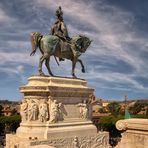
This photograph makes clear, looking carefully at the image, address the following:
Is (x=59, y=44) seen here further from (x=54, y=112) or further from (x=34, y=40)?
(x=54, y=112)

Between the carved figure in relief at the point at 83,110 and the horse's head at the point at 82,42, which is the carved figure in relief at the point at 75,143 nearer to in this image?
the carved figure in relief at the point at 83,110

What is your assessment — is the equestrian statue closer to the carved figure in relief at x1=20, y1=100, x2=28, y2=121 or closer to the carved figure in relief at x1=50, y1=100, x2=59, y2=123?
the carved figure in relief at x1=20, y1=100, x2=28, y2=121

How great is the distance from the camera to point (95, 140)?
20.6 metres

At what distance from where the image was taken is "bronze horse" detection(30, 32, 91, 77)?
19.6 m

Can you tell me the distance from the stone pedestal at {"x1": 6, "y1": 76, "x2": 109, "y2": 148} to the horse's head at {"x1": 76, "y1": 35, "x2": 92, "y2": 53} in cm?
248

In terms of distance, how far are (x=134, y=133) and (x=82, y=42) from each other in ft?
51.5

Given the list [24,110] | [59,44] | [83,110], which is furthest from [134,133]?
[59,44]

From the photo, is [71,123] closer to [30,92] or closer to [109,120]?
[30,92]

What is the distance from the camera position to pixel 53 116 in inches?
723

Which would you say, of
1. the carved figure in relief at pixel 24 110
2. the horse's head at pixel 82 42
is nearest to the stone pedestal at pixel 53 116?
the carved figure in relief at pixel 24 110

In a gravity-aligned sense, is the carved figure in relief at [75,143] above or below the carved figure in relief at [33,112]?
below

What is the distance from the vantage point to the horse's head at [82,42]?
21.7m

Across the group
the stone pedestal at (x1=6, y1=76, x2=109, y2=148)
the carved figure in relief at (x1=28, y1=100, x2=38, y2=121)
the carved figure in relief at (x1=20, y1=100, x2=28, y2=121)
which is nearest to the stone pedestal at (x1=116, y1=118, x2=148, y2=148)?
the stone pedestal at (x1=6, y1=76, x2=109, y2=148)

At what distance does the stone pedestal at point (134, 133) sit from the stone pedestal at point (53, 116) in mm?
10405
